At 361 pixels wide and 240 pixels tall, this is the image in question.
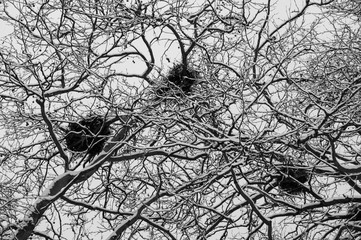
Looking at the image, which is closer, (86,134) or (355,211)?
(355,211)

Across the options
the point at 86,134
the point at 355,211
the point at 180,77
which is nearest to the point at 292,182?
the point at 355,211

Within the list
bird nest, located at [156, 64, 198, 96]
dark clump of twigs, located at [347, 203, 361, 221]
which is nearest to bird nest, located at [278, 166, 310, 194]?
dark clump of twigs, located at [347, 203, 361, 221]

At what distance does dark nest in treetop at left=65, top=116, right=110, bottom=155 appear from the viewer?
8359 millimetres

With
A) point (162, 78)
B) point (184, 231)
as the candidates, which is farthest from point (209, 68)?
point (184, 231)

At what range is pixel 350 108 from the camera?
741 centimetres

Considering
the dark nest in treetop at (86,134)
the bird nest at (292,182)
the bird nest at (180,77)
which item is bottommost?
the dark nest in treetop at (86,134)

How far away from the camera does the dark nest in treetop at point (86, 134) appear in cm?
836

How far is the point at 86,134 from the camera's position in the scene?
27.7 ft

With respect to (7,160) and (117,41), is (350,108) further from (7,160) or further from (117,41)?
(7,160)

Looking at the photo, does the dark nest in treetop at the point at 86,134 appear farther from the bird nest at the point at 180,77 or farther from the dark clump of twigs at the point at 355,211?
the dark clump of twigs at the point at 355,211

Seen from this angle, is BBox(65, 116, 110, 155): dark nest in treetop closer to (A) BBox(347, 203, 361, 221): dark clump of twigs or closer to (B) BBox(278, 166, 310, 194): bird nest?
(B) BBox(278, 166, 310, 194): bird nest

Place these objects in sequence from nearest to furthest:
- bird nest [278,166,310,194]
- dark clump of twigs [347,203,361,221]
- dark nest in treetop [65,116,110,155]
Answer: bird nest [278,166,310,194], dark clump of twigs [347,203,361,221], dark nest in treetop [65,116,110,155]

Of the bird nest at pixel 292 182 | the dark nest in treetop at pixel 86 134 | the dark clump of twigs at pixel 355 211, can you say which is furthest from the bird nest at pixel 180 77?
the dark clump of twigs at pixel 355 211

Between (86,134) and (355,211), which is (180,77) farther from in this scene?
(355,211)
